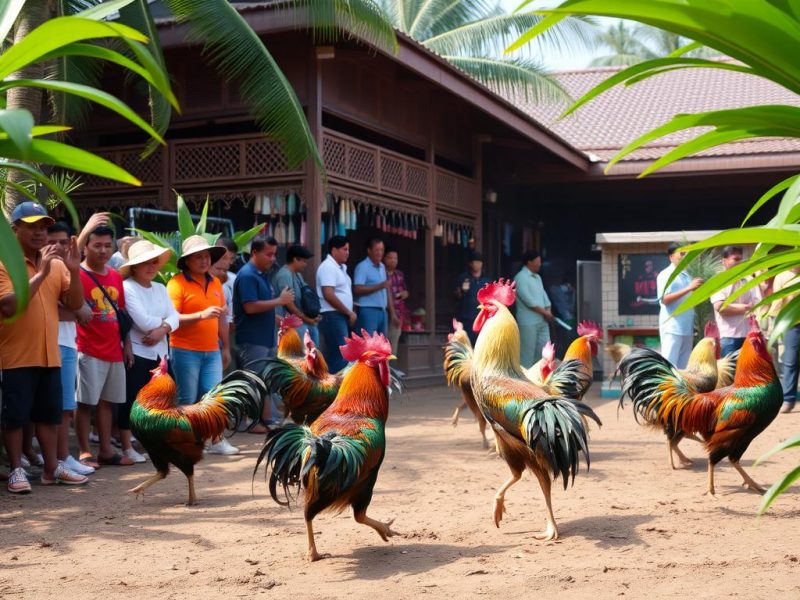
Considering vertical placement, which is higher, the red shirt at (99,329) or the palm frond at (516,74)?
the palm frond at (516,74)

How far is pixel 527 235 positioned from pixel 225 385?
15.8m

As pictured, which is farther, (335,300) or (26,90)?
(335,300)

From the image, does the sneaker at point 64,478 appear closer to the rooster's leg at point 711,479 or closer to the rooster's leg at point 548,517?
the rooster's leg at point 548,517

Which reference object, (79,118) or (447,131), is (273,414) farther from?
(447,131)

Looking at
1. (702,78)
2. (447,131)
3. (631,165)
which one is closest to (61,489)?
(447,131)

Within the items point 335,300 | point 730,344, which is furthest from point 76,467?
point 730,344

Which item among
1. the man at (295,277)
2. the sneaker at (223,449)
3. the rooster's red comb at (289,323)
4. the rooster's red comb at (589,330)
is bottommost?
the sneaker at (223,449)

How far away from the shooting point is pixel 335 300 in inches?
417

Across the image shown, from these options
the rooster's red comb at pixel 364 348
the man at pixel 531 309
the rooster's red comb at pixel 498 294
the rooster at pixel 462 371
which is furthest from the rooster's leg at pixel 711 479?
the man at pixel 531 309

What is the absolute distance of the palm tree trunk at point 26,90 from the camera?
794 centimetres

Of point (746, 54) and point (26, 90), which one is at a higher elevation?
point (26, 90)

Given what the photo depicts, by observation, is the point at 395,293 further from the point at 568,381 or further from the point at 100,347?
the point at 568,381

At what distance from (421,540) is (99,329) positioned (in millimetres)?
3387

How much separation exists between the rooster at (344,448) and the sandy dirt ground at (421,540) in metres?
0.37
